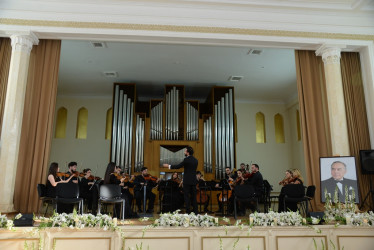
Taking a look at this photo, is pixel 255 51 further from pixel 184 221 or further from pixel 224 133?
pixel 184 221

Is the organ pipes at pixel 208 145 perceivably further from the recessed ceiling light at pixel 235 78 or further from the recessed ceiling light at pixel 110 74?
the recessed ceiling light at pixel 110 74

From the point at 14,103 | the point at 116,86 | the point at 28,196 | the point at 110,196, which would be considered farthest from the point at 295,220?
the point at 116,86

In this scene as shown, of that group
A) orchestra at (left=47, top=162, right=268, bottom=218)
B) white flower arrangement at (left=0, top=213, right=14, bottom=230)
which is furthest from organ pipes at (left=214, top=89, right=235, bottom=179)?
white flower arrangement at (left=0, top=213, right=14, bottom=230)

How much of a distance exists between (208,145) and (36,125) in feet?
19.4

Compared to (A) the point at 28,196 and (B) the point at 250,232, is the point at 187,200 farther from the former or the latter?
(A) the point at 28,196

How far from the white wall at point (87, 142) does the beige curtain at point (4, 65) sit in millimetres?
5398

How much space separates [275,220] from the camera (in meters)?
4.06

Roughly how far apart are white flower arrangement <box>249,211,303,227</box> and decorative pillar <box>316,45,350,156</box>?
3300 millimetres

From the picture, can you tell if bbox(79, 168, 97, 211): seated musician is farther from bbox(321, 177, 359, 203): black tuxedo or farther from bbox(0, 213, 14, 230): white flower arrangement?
bbox(321, 177, 359, 203): black tuxedo

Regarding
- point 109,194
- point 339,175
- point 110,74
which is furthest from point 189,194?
point 110,74

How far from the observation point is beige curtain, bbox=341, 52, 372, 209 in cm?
714

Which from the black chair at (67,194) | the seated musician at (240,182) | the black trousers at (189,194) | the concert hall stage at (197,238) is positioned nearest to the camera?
the concert hall stage at (197,238)

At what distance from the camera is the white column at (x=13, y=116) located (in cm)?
621

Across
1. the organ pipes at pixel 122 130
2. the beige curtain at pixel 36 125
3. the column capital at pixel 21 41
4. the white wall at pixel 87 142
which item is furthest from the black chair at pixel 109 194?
the white wall at pixel 87 142
